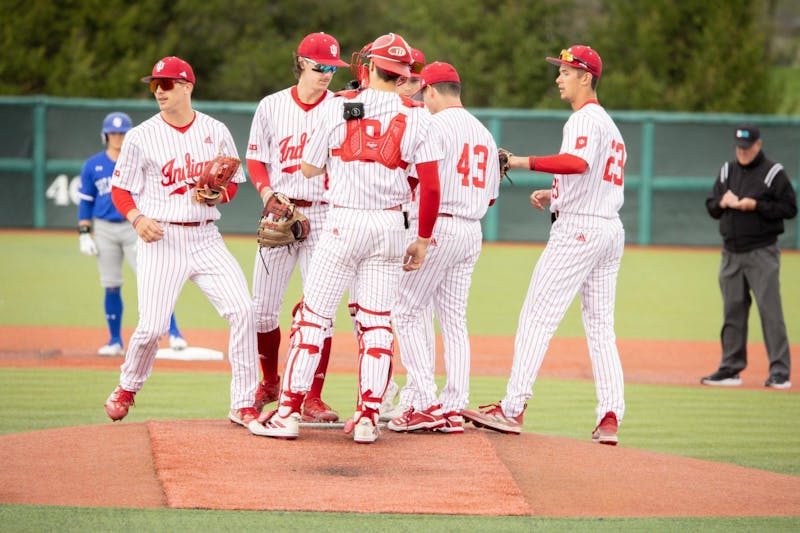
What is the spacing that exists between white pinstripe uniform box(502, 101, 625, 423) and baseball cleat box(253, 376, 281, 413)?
1.41m

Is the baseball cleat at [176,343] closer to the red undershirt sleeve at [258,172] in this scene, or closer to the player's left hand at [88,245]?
the player's left hand at [88,245]

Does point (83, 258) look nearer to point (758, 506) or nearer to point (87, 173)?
point (87, 173)

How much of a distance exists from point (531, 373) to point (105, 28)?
26717 mm

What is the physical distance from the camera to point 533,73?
3133 centimetres

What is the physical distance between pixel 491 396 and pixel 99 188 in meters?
3.98

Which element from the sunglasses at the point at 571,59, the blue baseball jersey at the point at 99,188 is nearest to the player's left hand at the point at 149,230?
the sunglasses at the point at 571,59

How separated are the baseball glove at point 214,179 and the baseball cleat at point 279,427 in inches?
49.6

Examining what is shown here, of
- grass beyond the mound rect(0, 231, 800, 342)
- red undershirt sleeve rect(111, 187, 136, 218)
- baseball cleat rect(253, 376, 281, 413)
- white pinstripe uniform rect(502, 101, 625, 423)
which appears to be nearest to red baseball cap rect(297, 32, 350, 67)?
red undershirt sleeve rect(111, 187, 136, 218)

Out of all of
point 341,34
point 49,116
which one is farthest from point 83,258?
point 341,34

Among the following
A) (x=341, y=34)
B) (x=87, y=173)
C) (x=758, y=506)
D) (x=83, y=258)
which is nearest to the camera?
(x=758, y=506)

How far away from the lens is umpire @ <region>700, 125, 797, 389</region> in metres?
9.59

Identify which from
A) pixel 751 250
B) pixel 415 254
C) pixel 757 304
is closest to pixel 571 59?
pixel 415 254

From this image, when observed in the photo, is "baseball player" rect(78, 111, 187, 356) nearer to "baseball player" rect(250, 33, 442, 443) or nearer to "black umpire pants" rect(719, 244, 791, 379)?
"baseball player" rect(250, 33, 442, 443)

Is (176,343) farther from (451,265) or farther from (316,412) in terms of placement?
(451,265)
